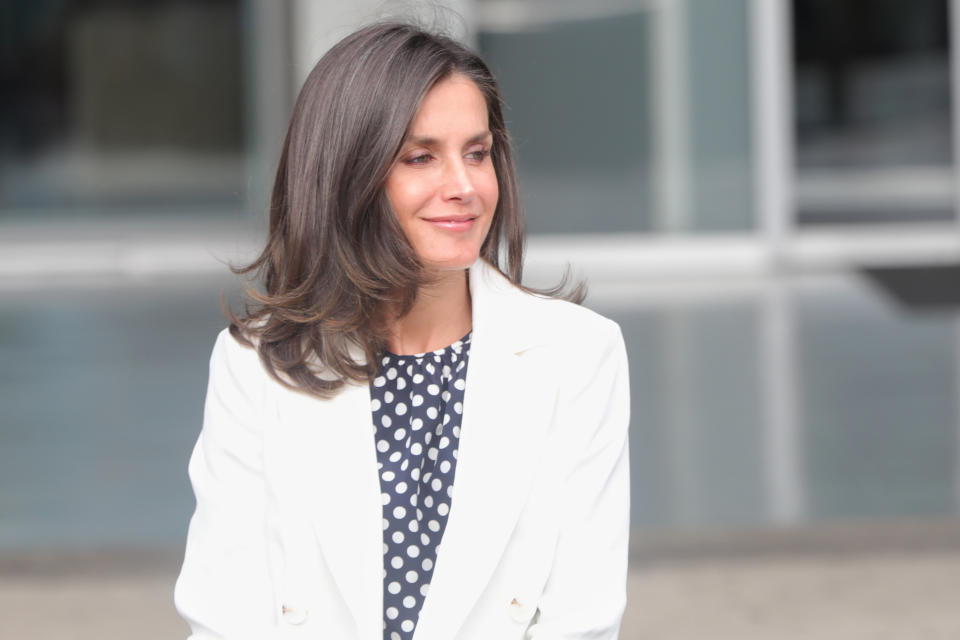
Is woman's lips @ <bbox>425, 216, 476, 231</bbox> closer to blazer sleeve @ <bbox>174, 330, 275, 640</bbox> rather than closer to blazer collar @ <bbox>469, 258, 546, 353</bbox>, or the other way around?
blazer collar @ <bbox>469, 258, 546, 353</bbox>

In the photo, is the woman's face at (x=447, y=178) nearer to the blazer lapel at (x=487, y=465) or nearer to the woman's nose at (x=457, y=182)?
the woman's nose at (x=457, y=182)

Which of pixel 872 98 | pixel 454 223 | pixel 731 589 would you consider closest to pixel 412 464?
pixel 454 223

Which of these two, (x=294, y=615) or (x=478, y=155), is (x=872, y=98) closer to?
(x=478, y=155)

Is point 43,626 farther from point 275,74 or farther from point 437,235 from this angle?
point 275,74

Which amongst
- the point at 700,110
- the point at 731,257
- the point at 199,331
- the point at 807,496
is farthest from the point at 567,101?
the point at 807,496

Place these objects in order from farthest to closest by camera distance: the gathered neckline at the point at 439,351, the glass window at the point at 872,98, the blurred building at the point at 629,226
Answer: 1. the glass window at the point at 872,98
2. the blurred building at the point at 629,226
3. the gathered neckline at the point at 439,351

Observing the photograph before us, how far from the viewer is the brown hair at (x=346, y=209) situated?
1666 mm

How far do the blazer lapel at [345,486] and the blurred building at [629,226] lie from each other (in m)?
0.65

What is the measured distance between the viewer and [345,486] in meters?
1.69

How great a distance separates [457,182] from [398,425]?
0.97 feet

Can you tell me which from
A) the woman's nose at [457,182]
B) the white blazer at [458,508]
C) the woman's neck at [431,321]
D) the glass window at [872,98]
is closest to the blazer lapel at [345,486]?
the white blazer at [458,508]

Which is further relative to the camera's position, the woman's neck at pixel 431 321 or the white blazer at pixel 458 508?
the woman's neck at pixel 431 321

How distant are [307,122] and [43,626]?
7.20ft

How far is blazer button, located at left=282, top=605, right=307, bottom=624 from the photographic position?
5.56 ft
